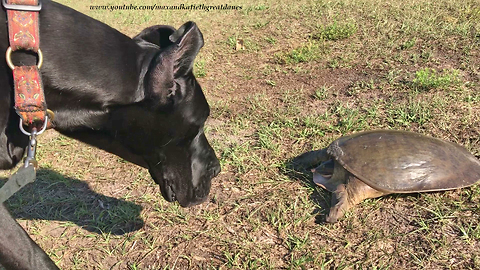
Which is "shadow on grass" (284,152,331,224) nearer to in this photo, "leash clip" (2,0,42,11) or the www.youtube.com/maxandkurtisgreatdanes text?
"leash clip" (2,0,42,11)

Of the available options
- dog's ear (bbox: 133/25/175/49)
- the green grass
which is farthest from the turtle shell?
dog's ear (bbox: 133/25/175/49)

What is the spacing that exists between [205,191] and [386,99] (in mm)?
2219

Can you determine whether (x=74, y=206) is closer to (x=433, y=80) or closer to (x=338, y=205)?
(x=338, y=205)

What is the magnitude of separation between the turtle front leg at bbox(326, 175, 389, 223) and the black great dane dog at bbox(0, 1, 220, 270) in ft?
3.46

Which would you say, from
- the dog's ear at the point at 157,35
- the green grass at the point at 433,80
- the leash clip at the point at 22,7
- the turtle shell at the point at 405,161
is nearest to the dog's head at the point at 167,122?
the dog's ear at the point at 157,35

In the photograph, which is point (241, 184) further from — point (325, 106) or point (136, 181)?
point (325, 106)

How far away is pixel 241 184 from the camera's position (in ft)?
10.7

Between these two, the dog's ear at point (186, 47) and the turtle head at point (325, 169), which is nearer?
the dog's ear at point (186, 47)

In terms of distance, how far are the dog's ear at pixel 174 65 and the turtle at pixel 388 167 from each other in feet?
4.34

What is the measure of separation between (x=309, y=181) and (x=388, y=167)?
1.79 feet

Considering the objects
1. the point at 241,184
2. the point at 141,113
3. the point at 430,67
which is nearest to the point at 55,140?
the point at 241,184

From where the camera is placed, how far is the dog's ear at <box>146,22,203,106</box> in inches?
75.0

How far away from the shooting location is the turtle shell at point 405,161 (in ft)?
9.27

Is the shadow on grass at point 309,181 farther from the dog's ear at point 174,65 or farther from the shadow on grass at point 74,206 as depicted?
the dog's ear at point 174,65
